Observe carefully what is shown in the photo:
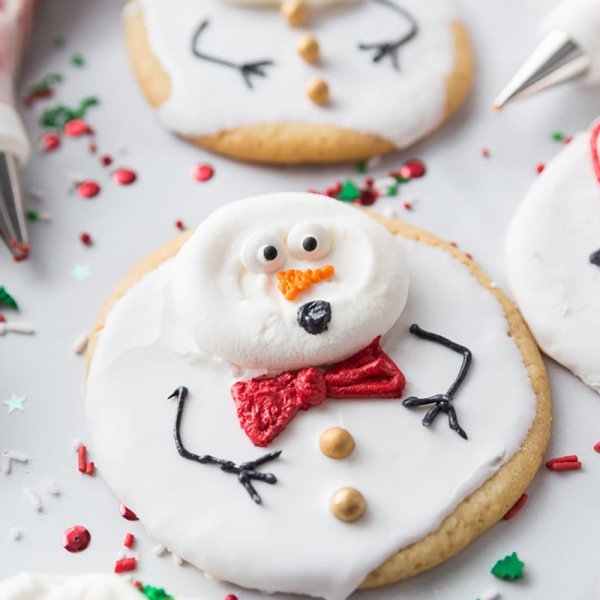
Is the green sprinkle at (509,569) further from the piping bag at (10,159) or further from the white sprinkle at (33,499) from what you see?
the piping bag at (10,159)

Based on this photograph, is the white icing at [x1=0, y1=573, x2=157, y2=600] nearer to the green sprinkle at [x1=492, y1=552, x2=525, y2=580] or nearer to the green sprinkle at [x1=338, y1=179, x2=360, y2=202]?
the green sprinkle at [x1=492, y1=552, x2=525, y2=580]

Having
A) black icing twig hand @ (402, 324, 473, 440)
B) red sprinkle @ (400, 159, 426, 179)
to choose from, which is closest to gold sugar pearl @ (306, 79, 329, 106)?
red sprinkle @ (400, 159, 426, 179)

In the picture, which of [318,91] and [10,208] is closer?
[10,208]

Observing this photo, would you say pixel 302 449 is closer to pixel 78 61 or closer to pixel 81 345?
pixel 81 345

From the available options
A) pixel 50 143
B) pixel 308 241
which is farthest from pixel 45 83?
pixel 308 241

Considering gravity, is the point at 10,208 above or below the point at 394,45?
below

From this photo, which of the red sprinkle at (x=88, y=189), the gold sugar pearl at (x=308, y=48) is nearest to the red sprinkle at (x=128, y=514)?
the red sprinkle at (x=88, y=189)

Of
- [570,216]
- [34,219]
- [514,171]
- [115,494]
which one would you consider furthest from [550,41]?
[115,494]
